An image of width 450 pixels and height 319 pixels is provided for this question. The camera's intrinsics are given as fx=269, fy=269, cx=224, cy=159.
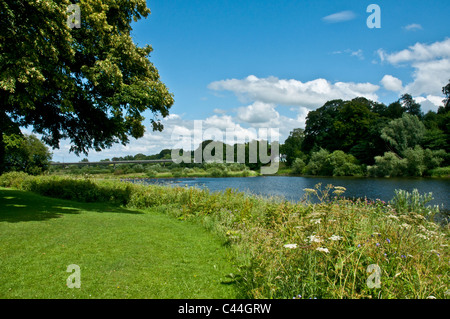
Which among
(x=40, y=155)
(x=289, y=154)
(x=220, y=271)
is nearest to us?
(x=220, y=271)

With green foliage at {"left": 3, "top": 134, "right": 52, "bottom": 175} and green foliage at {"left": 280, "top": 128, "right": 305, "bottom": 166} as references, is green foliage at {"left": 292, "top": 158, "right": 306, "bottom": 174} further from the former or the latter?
green foliage at {"left": 3, "top": 134, "right": 52, "bottom": 175}

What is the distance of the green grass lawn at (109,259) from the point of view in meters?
4.41

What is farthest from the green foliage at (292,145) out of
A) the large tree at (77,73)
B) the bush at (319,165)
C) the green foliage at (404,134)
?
the large tree at (77,73)

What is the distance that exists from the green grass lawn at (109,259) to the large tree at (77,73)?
433cm

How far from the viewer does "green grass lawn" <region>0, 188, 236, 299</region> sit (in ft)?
14.5

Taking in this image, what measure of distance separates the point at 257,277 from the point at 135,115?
32.3 feet

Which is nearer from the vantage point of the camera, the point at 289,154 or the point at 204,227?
the point at 204,227

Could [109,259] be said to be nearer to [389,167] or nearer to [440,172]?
[389,167]

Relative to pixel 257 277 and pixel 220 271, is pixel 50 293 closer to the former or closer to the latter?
pixel 220 271

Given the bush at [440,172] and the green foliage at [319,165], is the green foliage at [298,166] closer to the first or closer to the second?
the green foliage at [319,165]
